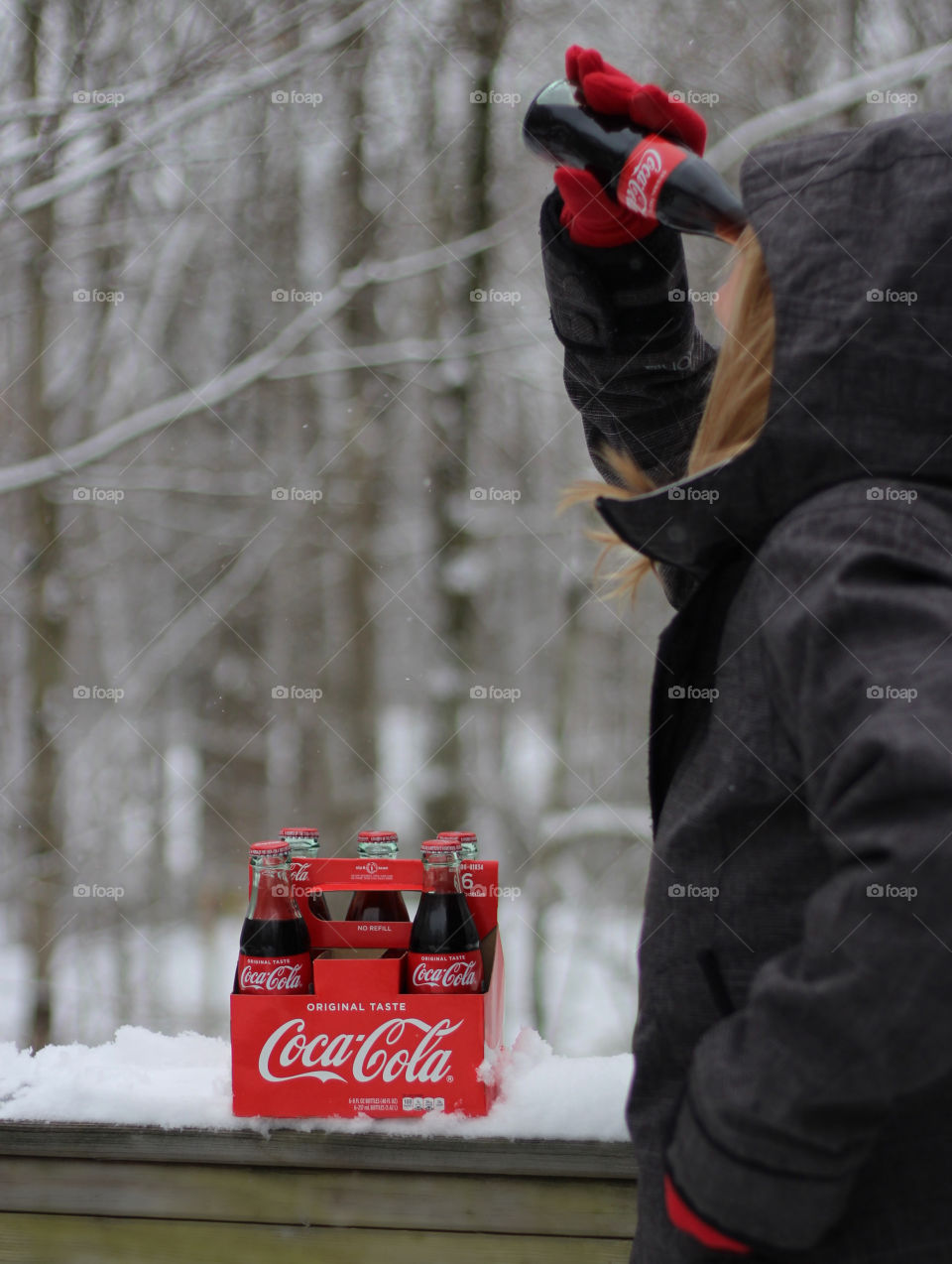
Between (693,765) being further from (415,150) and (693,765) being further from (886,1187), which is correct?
(415,150)

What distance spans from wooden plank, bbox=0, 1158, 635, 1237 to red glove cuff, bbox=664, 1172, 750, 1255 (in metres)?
0.63

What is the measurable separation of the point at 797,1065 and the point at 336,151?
157 cm

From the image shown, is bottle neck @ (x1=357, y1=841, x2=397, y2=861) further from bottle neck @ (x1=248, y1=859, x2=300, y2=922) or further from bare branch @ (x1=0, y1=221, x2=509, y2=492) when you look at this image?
bare branch @ (x1=0, y1=221, x2=509, y2=492)

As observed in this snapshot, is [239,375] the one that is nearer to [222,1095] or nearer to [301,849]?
[301,849]

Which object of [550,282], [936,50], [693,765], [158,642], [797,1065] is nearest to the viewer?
[797,1065]

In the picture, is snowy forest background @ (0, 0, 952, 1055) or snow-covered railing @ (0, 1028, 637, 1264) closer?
snow-covered railing @ (0, 1028, 637, 1264)

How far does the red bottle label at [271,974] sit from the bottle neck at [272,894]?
0.05m

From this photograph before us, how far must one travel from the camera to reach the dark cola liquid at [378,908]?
1.27 m

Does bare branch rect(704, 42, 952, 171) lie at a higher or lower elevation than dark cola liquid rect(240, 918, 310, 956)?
higher

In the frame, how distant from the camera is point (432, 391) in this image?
5.46 ft

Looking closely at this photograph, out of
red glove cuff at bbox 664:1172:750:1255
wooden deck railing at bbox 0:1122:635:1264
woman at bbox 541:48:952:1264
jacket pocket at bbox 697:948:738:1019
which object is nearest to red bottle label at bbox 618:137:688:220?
woman at bbox 541:48:952:1264

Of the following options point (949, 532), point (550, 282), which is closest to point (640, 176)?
point (550, 282)

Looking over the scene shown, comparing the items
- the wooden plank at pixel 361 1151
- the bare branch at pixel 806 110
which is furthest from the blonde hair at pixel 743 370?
the bare branch at pixel 806 110

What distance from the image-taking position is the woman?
0.50 m
